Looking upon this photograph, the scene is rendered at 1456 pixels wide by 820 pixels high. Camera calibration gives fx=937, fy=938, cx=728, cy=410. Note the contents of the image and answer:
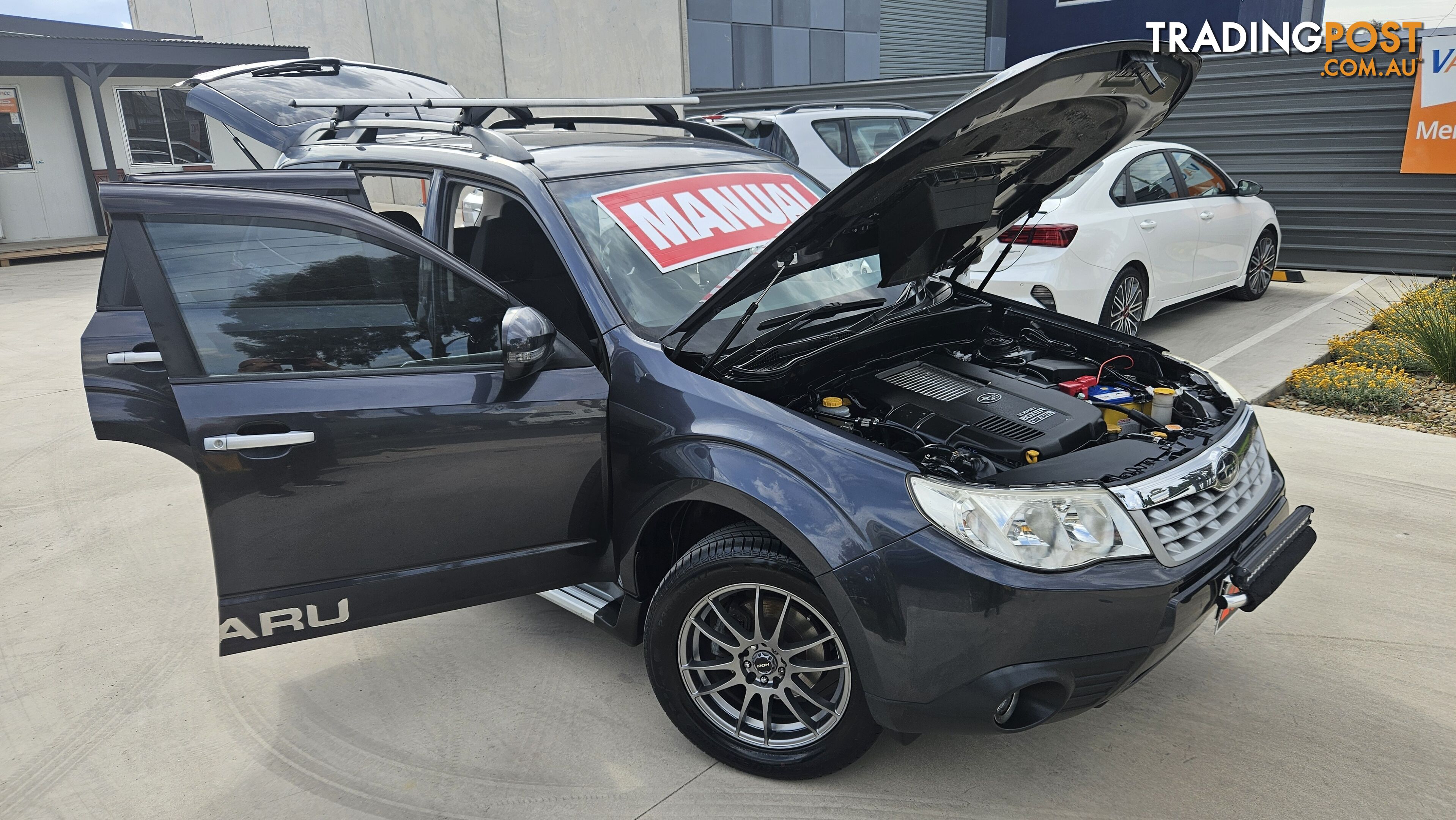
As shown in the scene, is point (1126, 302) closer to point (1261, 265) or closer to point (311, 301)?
point (1261, 265)

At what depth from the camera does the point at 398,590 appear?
2.91 m

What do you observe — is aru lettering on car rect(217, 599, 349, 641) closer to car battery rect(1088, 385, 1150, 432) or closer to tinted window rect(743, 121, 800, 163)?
car battery rect(1088, 385, 1150, 432)

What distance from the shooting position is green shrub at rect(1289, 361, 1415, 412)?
19.3 ft

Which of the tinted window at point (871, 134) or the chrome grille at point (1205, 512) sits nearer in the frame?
the chrome grille at point (1205, 512)

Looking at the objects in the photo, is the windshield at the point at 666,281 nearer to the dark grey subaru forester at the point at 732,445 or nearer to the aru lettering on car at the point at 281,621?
the dark grey subaru forester at the point at 732,445

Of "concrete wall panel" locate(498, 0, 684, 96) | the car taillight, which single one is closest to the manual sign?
the car taillight

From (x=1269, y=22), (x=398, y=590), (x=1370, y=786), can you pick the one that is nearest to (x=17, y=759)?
(x=398, y=590)

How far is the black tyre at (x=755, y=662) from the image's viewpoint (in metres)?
2.62

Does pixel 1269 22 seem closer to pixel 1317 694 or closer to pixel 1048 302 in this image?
pixel 1048 302

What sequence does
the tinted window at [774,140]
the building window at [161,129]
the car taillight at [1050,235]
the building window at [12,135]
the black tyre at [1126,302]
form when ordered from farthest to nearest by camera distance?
the building window at [161,129] → the building window at [12,135] → the tinted window at [774,140] → the black tyre at [1126,302] → the car taillight at [1050,235]

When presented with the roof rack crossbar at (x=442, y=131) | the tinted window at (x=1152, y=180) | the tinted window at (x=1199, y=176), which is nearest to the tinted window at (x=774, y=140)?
the tinted window at (x=1152, y=180)

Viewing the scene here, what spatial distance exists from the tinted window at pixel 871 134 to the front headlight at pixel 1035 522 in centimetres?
700

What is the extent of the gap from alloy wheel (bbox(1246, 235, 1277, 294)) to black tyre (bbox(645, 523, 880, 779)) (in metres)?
7.93

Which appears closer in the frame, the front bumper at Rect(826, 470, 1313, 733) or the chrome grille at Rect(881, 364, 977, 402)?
the front bumper at Rect(826, 470, 1313, 733)
